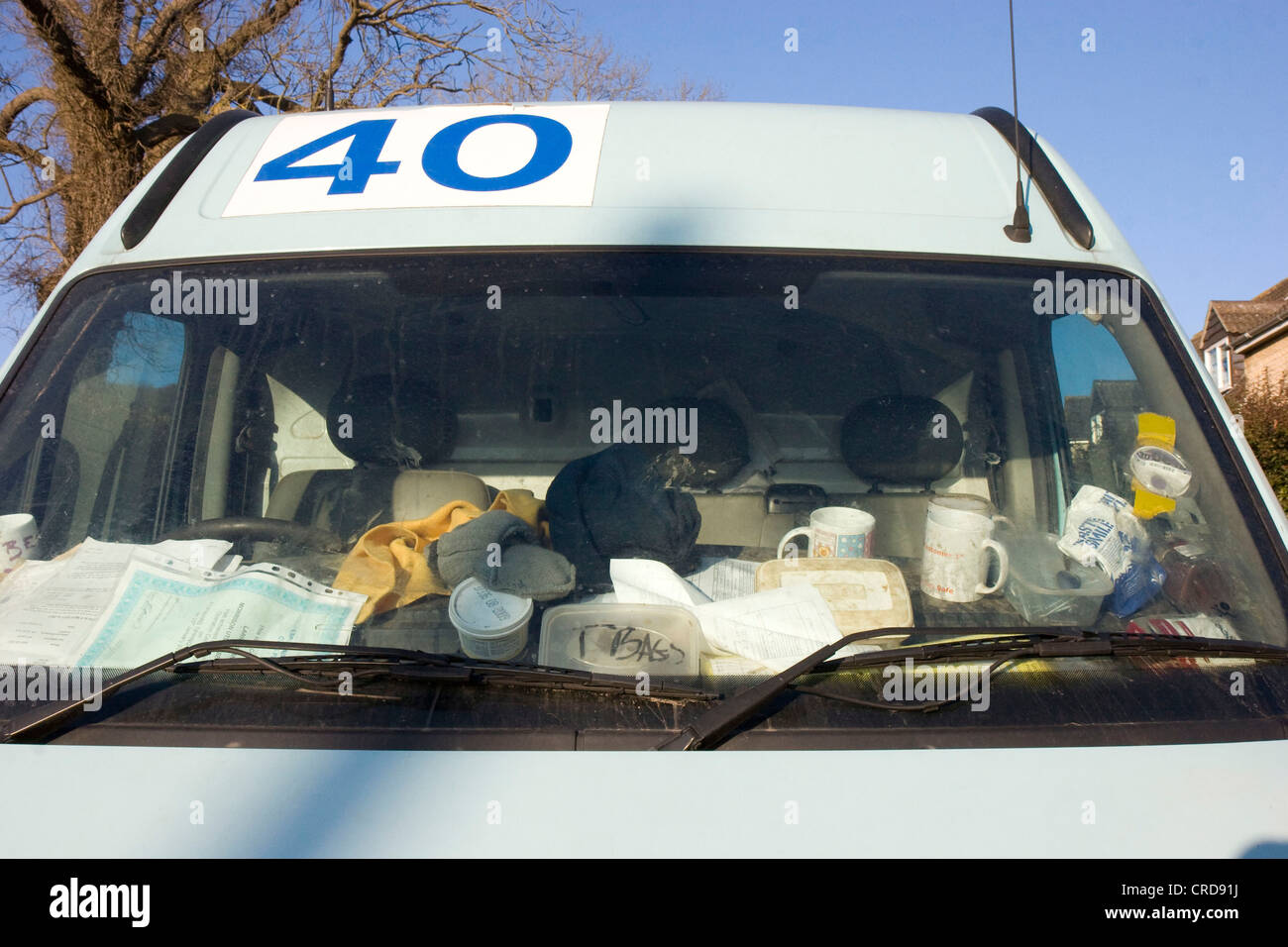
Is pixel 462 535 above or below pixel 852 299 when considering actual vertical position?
below

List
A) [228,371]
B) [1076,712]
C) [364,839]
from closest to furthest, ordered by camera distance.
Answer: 1. [364,839]
2. [1076,712]
3. [228,371]

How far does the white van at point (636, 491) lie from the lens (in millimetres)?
1390

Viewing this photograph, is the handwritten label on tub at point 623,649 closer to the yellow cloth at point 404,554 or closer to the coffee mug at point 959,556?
the yellow cloth at point 404,554

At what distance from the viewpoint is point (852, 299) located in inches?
80.7

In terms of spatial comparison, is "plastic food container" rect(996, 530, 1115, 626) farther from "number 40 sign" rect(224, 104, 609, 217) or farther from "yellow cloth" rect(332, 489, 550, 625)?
"number 40 sign" rect(224, 104, 609, 217)

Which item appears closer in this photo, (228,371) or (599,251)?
(599,251)

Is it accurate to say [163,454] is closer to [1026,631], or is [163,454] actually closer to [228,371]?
[228,371]

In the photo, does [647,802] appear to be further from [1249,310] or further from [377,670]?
[1249,310]

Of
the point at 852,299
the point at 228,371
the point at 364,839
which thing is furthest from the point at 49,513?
the point at 852,299

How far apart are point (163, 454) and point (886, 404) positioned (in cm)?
168

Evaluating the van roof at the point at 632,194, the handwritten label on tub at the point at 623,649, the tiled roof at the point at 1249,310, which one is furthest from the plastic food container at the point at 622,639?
the tiled roof at the point at 1249,310

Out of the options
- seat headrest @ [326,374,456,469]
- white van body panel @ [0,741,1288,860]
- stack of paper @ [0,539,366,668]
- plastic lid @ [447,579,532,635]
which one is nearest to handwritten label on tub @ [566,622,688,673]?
plastic lid @ [447,579,532,635]

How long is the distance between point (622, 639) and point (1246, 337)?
2923cm

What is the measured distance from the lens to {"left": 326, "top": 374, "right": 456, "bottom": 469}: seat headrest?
2205 millimetres
